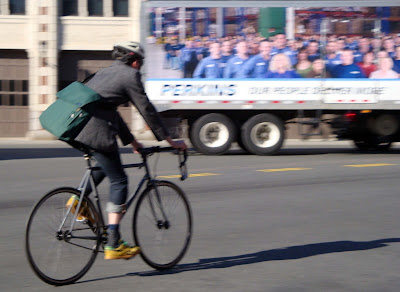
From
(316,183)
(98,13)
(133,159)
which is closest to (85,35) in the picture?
(98,13)

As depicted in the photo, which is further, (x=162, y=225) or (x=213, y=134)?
(x=213, y=134)

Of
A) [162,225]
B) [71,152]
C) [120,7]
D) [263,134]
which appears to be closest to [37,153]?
[71,152]

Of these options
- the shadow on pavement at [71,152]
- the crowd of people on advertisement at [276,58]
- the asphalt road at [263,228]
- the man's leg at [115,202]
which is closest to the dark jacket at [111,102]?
the man's leg at [115,202]

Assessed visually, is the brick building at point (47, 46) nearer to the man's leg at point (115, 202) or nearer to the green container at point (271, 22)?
the green container at point (271, 22)

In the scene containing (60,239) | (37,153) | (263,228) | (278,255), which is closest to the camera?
(60,239)

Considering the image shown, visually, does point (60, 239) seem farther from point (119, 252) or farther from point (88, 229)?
point (119, 252)

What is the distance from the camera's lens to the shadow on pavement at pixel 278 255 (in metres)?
6.17

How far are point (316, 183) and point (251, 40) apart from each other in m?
6.22

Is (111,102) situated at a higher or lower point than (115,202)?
higher

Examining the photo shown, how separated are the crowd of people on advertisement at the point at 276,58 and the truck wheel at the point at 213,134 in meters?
0.93

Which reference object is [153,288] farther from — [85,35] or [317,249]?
[85,35]

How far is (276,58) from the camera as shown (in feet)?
56.6

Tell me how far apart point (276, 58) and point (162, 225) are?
1155 cm

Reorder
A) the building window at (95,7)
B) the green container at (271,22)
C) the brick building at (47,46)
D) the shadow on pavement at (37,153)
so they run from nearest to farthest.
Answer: the shadow on pavement at (37,153), the green container at (271,22), the brick building at (47,46), the building window at (95,7)
